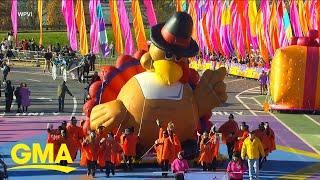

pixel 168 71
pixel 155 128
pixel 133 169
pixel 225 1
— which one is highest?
pixel 225 1

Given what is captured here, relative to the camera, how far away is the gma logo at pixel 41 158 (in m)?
17.9

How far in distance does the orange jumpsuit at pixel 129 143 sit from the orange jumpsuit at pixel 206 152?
5.59ft

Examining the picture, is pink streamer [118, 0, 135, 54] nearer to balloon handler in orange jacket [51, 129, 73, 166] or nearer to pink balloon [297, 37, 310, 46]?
pink balloon [297, 37, 310, 46]

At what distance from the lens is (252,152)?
15898mm

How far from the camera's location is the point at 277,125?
83.6ft

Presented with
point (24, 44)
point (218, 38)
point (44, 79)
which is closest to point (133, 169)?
point (44, 79)

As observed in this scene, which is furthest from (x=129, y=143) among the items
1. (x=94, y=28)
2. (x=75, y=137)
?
(x=94, y=28)

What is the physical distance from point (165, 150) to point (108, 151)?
4.63 ft

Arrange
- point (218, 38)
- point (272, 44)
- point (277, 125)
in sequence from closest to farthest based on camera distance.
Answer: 1. point (277, 125)
2. point (272, 44)
3. point (218, 38)

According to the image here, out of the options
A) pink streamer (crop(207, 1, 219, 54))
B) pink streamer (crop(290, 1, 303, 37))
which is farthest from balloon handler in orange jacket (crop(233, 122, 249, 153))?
pink streamer (crop(207, 1, 219, 54))

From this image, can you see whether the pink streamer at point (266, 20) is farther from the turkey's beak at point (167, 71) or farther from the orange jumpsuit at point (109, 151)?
the orange jumpsuit at point (109, 151)

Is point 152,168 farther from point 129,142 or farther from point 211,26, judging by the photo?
point 211,26

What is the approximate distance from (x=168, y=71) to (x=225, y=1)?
2912 cm

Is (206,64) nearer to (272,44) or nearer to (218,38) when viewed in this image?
(218,38)
